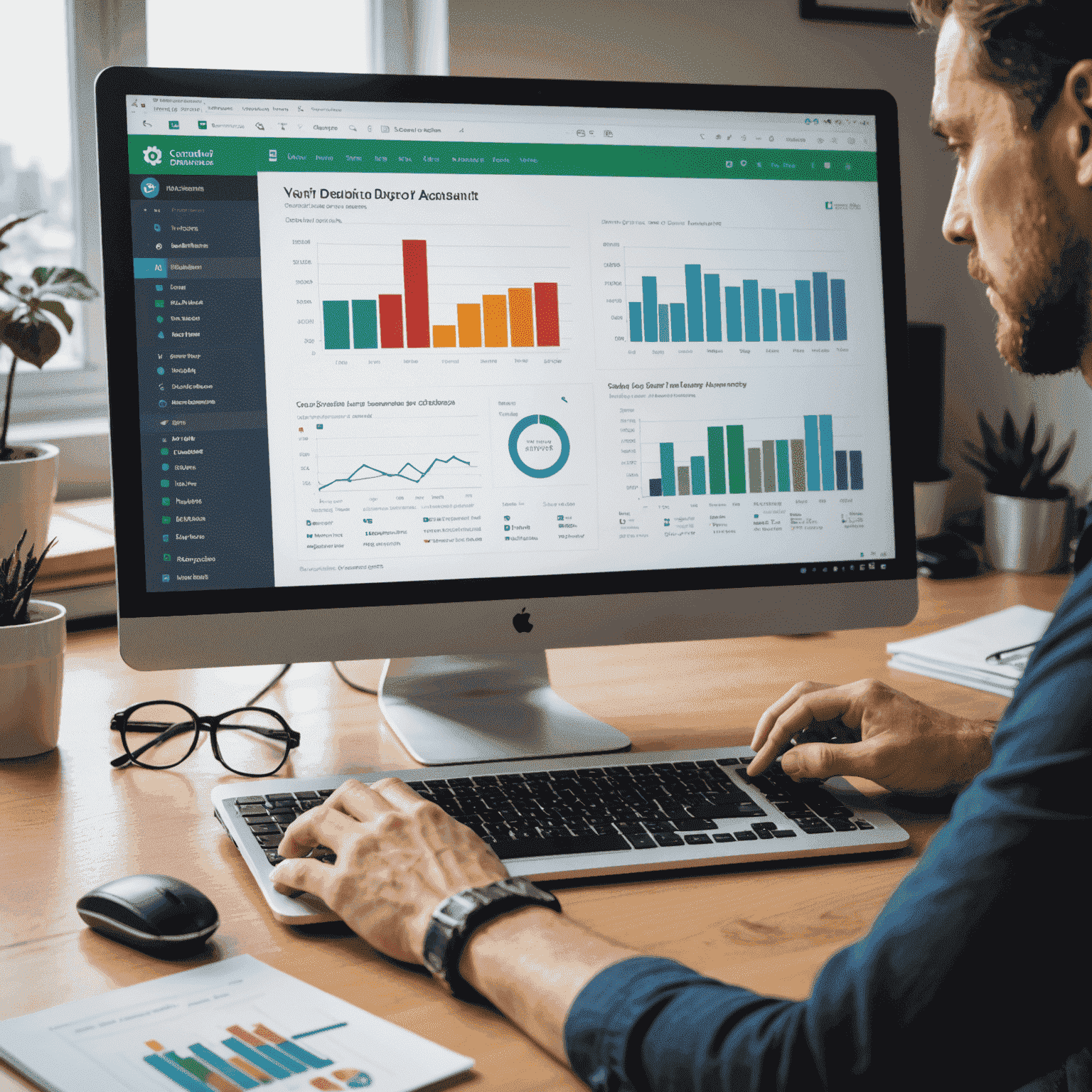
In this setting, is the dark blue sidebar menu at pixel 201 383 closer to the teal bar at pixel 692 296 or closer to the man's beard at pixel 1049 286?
A: the teal bar at pixel 692 296

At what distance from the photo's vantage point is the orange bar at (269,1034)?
0.64m

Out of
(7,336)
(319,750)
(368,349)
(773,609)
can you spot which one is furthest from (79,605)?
(773,609)

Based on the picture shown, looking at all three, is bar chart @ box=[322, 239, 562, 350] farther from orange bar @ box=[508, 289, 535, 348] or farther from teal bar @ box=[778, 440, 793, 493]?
teal bar @ box=[778, 440, 793, 493]

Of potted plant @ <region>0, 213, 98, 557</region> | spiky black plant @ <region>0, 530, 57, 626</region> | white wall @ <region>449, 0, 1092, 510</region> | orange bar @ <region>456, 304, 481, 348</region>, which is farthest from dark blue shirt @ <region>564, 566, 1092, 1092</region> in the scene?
white wall @ <region>449, 0, 1092, 510</region>

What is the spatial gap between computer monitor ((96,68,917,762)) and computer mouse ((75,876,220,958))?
0.28 m

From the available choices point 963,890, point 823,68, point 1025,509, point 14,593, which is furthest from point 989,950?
point 823,68

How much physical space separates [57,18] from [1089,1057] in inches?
74.9

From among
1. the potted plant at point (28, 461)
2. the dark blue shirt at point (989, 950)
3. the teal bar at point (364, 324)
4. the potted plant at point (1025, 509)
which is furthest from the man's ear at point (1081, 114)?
the potted plant at point (1025, 509)

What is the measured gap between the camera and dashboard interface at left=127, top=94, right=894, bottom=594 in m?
1.02

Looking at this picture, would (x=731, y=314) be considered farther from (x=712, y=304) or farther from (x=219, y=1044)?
(x=219, y=1044)

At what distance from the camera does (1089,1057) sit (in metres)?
0.61

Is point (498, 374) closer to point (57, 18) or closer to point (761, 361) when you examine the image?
point (761, 361)

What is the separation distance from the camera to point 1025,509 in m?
1.74

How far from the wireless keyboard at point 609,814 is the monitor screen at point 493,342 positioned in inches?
6.8
